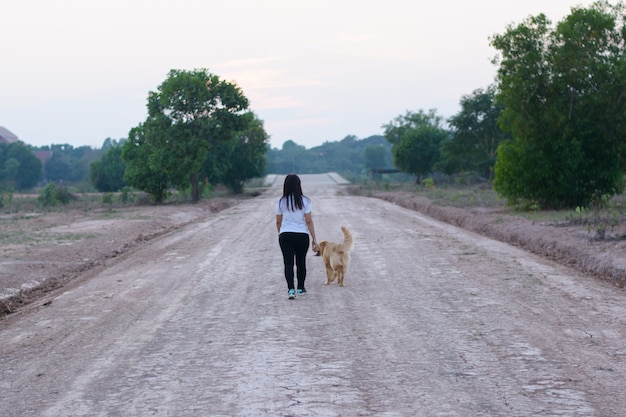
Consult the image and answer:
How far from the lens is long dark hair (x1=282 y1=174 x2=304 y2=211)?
461 inches

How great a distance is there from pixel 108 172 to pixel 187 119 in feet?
145

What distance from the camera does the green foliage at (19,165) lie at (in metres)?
112

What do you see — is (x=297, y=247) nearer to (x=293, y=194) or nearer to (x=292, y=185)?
(x=293, y=194)

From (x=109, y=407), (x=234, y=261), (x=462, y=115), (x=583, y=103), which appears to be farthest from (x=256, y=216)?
(x=462, y=115)

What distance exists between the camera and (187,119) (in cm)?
4738

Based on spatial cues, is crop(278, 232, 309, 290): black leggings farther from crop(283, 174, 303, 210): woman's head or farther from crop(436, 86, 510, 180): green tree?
crop(436, 86, 510, 180): green tree

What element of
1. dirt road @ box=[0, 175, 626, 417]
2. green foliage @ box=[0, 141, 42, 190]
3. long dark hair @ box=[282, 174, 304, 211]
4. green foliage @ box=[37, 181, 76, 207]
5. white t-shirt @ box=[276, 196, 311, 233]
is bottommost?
dirt road @ box=[0, 175, 626, 417]

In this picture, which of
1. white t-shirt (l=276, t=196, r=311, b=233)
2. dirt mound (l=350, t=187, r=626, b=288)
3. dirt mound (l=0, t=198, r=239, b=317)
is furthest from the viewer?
→ dirt mound (l=0, t=198, r=239, b=317)

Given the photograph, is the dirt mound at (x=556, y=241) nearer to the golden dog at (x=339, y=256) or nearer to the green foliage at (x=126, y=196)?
the golden dog at (x=339, y=256)

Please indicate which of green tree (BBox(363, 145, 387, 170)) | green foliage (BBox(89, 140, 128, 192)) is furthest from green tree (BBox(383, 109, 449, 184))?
green tree (BBox(363, 145, 387, 170))

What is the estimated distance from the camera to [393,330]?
29.7 ft

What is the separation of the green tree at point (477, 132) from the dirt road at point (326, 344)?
2011 inches

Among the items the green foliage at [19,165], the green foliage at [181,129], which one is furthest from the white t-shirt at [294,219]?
the green foliage at [19,165]

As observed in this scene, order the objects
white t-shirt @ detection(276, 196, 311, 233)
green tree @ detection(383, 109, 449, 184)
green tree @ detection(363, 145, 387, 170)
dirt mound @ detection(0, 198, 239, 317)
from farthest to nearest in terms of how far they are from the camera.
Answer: green tree @ detection(363, 145, 387, 170) → green tree @ detection(383, 109, 449, 184) → dirt mound @ detection(0, 198, 239, 317) → white t-shirt @ detection(276, 196, 311, 233)
